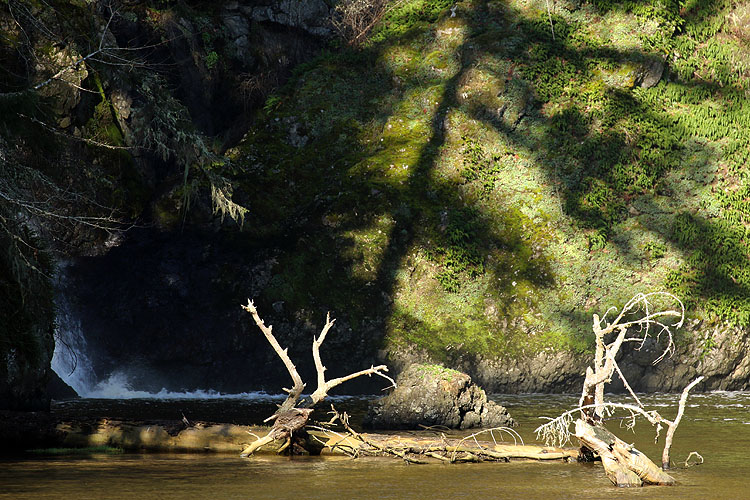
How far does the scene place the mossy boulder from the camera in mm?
16078

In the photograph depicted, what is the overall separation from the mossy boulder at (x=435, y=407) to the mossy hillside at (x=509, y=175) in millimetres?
7653

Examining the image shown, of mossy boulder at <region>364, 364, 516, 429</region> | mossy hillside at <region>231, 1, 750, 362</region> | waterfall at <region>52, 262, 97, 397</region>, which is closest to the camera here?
mossy boulder at <region>364, 364, 516, 429</region>

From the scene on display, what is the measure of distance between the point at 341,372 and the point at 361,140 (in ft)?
32.1

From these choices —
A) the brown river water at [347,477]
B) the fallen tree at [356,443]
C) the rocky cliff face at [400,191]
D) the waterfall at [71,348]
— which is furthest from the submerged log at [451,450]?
the waterfall at [71,348]

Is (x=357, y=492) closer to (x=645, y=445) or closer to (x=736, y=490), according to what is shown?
(x=736, y=490)

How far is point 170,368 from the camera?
23.7m

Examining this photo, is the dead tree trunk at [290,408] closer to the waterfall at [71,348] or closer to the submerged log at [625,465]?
the submerged log at [625,465]

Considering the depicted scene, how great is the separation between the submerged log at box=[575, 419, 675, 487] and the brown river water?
0.62 feet

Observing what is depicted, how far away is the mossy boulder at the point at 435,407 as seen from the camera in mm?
16078

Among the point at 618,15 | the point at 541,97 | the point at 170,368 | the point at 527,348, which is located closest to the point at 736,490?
the point at 527,348

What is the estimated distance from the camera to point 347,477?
35.5 ft

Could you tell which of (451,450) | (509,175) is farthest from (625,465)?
(509,175)

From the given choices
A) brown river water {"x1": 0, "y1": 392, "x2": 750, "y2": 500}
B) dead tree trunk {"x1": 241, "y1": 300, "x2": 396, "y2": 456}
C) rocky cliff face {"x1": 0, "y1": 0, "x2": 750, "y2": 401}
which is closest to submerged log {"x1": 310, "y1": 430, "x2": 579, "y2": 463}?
brown river water {"x1": 0, "y1": 392, "x2": 750, "y2": 500}

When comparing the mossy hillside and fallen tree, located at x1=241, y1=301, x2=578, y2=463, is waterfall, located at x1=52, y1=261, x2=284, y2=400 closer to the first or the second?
the mossy hillside
